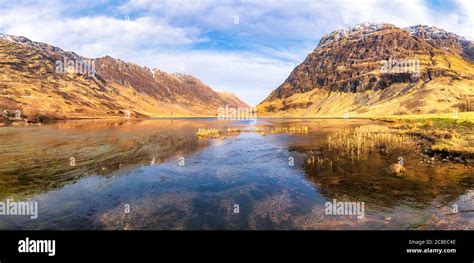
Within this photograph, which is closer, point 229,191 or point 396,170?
point 229,191

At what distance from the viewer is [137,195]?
25.1 metres

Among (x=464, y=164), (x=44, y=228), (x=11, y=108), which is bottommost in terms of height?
(x=44, y=228)

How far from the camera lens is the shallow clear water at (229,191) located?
1911 cm

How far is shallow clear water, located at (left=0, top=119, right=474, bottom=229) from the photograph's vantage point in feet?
62.7

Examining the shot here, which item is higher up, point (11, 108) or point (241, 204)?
point (11, 108)

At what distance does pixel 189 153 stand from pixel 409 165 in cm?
2818

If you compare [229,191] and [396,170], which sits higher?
[396,170]

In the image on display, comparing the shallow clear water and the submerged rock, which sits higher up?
the submerged rock

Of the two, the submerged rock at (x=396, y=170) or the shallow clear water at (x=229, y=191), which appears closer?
the shallow clear water at (x=229, y=191)

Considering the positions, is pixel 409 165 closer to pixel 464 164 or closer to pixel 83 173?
pixel 464 164

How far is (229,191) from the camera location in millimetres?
26062
